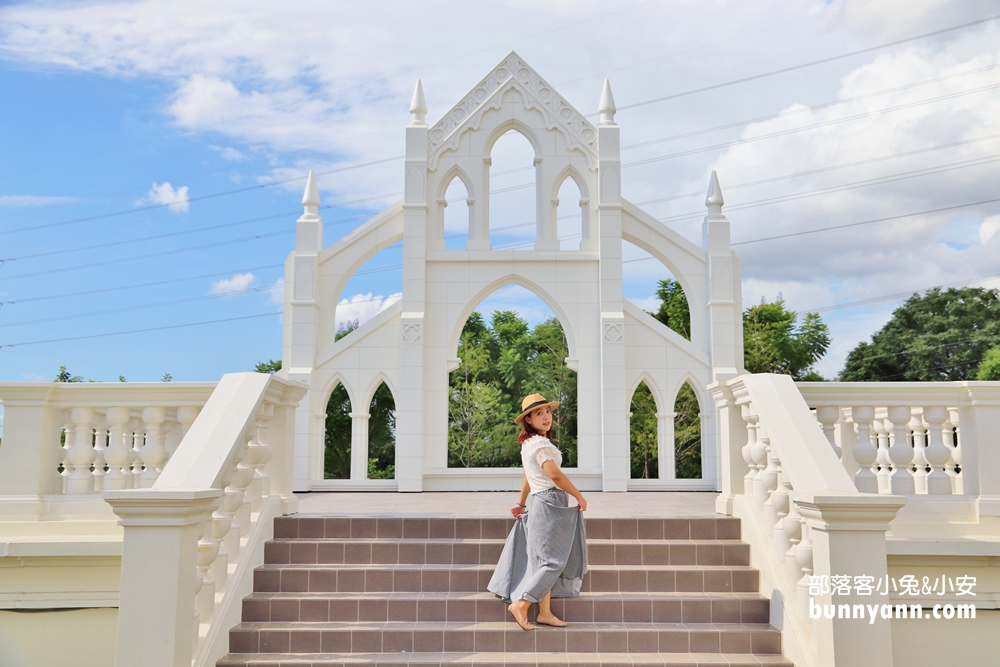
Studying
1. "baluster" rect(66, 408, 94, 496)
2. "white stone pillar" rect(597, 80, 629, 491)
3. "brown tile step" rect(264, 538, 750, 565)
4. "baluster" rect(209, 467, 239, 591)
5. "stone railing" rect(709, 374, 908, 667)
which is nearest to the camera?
"stone railing" rect(709, 374, 908, 667)

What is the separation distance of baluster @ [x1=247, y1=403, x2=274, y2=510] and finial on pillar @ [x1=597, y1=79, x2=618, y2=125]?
32.7ft

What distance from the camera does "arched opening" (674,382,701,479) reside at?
2722 centimetres

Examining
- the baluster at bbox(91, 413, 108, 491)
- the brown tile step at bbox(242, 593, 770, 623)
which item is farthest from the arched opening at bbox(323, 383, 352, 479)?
the brown tile step at bbox(242, 593, 770, 623)

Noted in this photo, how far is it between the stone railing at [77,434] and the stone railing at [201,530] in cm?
13

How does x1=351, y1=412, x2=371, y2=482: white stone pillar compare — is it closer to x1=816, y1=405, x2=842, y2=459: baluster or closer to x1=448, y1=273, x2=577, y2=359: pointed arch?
x1=448, y1=273, x2=577, y2=359: pointed arch

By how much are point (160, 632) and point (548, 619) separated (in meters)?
2.60

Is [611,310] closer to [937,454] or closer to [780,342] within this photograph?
[937,454]

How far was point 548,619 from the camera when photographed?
579cm

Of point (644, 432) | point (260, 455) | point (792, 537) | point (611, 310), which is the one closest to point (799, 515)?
point (792, 537)

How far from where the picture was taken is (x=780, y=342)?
104 ft

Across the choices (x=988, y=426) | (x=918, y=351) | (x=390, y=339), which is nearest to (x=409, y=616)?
(x=988, y=426)

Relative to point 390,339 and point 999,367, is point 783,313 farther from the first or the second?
point 390,339

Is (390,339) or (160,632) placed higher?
(390,339)

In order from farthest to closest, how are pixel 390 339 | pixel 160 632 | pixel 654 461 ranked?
pixel 654 461
pixel 390 339
pixel 160 632
